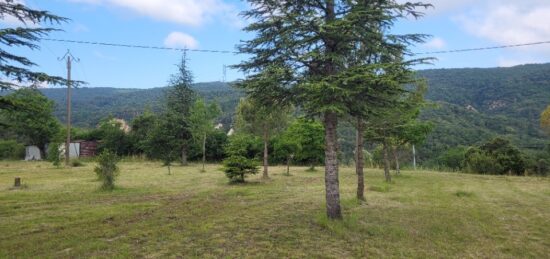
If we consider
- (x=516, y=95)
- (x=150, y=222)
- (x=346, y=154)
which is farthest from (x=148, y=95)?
(x=150, y=222)

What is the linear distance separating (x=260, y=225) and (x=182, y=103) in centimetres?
2529

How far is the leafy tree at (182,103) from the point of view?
3044cm

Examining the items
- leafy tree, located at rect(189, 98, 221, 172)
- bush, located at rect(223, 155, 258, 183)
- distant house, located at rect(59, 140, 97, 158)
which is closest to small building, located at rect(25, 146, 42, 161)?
distant house, located at rect(59, 140, 97, 158)

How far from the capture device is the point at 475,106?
53.4 m

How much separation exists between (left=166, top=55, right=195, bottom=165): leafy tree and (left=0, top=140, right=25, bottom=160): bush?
20182 mm

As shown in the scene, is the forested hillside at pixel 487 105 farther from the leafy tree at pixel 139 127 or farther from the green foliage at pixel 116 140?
the green foliage at pixel 116 140

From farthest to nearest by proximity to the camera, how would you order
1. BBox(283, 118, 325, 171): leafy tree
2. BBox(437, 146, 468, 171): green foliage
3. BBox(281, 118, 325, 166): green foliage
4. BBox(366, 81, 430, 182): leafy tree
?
BBox(437, 146, 468, 171): green foliage
BBox(283, 118, 325, 171): leafy tree
BBox(281, 118, 325, 166): green foliage
BBox(366, 81, 430, 182): leafy tree

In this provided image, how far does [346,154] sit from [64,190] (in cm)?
3023

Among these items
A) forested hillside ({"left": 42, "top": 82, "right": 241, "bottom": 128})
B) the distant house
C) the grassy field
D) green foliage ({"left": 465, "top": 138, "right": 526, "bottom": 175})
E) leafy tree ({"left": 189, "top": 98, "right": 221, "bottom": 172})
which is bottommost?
the grassy field

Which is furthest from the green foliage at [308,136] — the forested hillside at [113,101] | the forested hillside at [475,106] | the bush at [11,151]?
the bush at [11,151]

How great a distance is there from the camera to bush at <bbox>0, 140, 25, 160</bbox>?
4025cm

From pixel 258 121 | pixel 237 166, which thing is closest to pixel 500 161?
pixel 258 121

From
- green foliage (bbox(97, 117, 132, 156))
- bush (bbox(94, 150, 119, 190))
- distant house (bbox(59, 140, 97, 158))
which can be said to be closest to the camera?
bush (bbox(94, 150, 119, 190))

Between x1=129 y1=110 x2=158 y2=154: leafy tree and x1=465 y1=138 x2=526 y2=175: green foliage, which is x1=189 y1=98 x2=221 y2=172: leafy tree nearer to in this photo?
x1=129 y1=110 x2=158 y2=154: leafy tree
